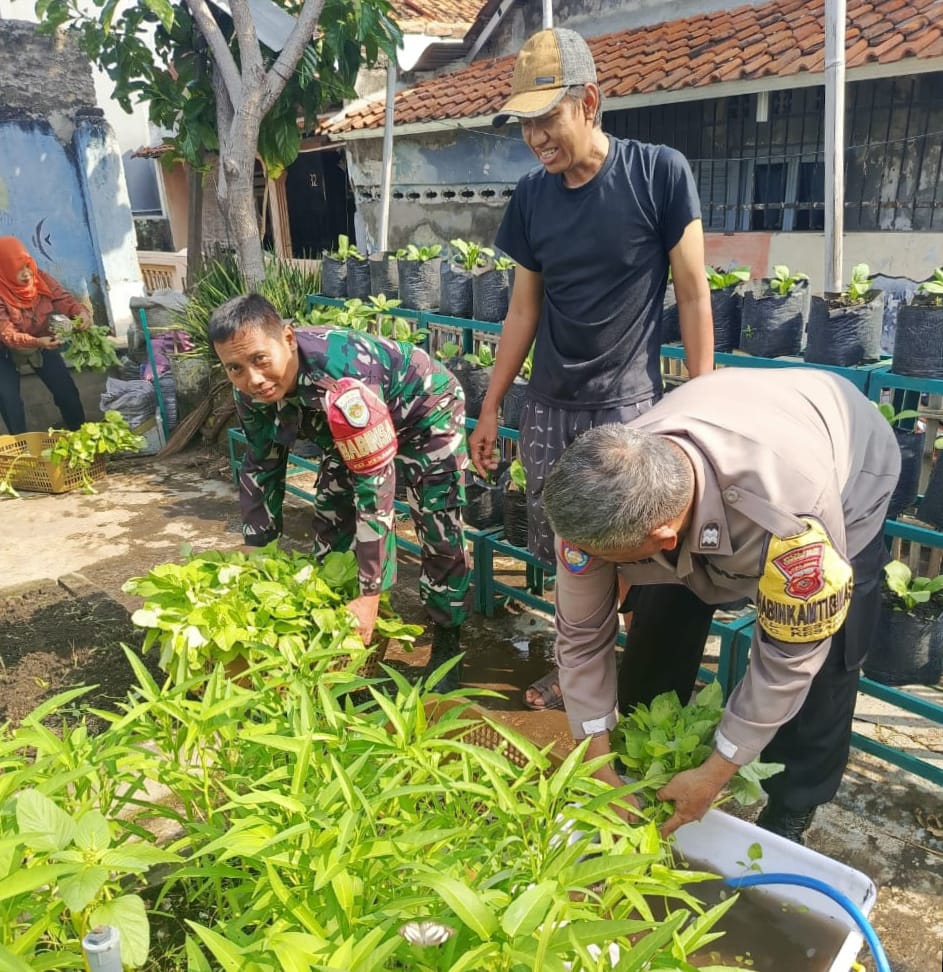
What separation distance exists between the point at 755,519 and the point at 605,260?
1.12 meters

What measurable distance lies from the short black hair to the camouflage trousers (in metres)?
0.67

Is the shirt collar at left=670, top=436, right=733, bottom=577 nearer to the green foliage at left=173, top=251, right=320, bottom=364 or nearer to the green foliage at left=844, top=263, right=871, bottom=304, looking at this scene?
the green foliage at left=844, top=263, right=871, bottom=304

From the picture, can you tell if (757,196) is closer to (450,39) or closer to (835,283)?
(835,283)

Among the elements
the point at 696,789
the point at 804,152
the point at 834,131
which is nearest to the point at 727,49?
the point at 804,152

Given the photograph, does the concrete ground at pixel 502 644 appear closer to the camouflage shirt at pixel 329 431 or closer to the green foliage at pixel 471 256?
the camouflage shirt at pixel 329 431

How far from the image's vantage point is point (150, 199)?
15875 mm

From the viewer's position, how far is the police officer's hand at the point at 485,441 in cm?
282

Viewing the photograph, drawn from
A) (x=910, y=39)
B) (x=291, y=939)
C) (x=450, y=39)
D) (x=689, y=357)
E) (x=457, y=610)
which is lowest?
(x=457, y=610)

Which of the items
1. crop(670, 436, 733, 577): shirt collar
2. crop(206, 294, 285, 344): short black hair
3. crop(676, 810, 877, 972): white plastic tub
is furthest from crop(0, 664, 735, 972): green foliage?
crop(206, 294, 285, 344): short black hair

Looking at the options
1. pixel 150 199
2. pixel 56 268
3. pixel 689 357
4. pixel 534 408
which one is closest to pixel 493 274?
pixel 534 408

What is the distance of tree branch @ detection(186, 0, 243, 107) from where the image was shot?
6062mm

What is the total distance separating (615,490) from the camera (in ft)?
4.32

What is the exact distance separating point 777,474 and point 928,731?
1747 mm

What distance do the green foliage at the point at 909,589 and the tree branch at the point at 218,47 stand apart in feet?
18.6
